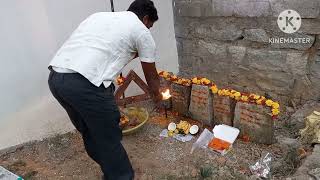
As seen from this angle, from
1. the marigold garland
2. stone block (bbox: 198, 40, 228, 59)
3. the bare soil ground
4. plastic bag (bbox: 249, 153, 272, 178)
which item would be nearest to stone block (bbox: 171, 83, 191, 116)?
the marigold garland

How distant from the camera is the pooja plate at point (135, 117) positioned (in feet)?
12.2

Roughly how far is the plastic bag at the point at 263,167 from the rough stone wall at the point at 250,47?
1.11 m

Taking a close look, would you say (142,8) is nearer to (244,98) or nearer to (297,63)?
(244,98)

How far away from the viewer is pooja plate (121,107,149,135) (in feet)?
12.2

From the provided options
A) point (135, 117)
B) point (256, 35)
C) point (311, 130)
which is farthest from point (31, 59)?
point (311, 130)

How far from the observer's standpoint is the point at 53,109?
3877mm

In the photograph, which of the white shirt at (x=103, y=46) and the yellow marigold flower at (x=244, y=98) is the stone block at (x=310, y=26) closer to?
the yellow marigold flower at (x=244, y=98)

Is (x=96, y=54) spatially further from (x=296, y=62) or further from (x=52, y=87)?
(x=296, y=62)

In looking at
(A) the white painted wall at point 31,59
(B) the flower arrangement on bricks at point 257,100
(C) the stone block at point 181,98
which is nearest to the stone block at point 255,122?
(B) the flower arrangement on bricks at point 257,100

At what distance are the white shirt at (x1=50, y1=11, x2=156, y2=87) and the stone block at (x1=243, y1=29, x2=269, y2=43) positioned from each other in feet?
5.46

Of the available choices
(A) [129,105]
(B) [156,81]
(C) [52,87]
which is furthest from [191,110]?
(C) [52,87]

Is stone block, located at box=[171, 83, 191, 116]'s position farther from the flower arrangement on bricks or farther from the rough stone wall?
the rough stone wall

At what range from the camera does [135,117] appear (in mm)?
3994

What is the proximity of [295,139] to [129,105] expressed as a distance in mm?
1874
